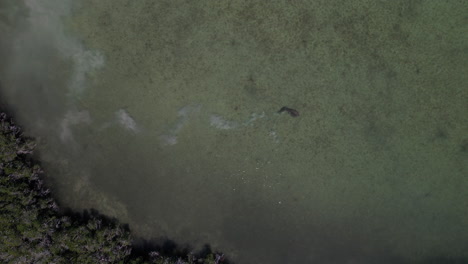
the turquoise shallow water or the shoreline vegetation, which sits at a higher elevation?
the turquoise shallow water

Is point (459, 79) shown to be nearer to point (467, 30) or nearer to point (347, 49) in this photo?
point (467, 30)

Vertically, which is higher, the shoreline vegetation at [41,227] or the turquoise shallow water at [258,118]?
the turquoise shallow water at [258,118]

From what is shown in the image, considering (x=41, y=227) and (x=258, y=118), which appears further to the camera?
(x=258, y=118)

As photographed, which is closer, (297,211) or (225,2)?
(225,2)

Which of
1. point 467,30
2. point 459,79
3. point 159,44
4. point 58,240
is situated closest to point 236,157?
point 159,44
